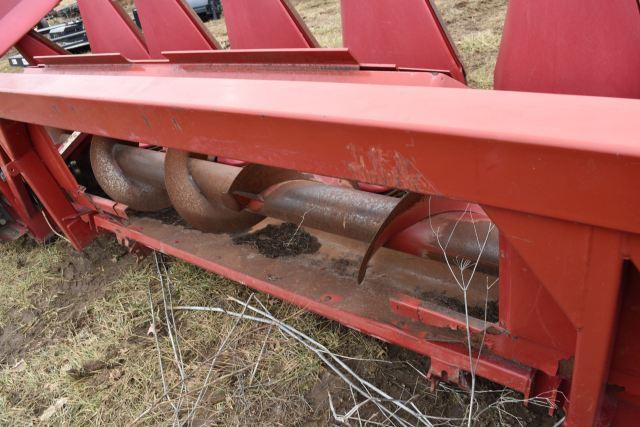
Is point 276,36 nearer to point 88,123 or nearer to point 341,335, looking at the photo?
point 88,123

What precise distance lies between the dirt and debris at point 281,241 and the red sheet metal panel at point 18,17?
157cm

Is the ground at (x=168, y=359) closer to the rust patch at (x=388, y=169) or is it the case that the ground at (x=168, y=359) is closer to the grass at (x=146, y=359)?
the grass at (x=146, y=359)

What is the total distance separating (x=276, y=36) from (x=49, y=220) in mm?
2109

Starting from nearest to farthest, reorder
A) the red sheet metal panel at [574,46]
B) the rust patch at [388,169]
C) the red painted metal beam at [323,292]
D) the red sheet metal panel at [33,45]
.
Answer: the rust patch at [388,169] → the red sheet metal panel at [574,46] → the red painted metal beam at [323,292] → the red sheet metal panel at [33,45]

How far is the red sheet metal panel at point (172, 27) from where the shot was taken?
2.30 m

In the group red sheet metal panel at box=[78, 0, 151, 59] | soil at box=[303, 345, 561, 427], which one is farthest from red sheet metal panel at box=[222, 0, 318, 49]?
soil at box=[303, 345, 561, 427]

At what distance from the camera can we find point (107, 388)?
2.12 m

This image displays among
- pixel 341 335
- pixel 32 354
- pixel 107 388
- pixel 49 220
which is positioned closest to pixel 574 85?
pixel 341 335

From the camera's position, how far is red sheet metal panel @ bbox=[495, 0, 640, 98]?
1109 millimetres

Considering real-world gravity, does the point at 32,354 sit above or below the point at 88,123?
below

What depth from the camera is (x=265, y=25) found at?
1.99m

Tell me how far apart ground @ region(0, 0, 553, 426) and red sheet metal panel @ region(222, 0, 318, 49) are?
1167mm

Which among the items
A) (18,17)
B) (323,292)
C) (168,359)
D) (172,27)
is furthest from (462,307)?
(18,17)

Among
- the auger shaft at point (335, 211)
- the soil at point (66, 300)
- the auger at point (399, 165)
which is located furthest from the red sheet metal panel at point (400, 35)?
the soil at point (66, 300)
